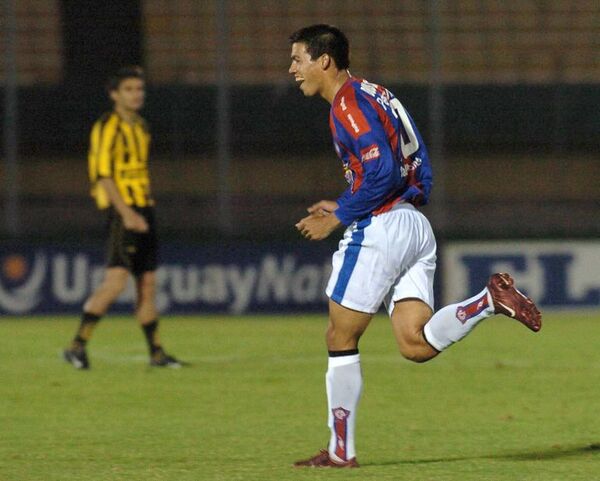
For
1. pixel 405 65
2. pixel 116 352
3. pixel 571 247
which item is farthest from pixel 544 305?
pixel 116 352

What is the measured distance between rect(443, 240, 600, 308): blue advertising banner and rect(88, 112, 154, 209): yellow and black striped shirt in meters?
4.96

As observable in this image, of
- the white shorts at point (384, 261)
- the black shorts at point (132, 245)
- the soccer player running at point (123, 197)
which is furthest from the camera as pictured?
the black shorts at point (132, 245)

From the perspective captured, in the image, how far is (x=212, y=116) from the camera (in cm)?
1553

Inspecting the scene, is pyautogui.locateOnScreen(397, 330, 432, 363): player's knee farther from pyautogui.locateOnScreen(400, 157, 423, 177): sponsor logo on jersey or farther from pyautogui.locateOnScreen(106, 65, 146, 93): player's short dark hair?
pyautogui.locateOnScreen(106, 65, 146, 93): player's short dark hair

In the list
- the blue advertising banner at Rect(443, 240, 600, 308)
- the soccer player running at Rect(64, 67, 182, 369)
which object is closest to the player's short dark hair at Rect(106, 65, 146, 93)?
the soccer player running at Rect(64, 67, 182, 369)

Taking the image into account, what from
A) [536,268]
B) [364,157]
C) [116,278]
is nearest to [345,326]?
[364,157]

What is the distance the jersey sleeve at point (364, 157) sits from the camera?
18.8 feet

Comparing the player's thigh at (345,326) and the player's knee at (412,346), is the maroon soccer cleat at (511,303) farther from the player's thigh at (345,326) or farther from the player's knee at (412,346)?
the player's thigh at (345,326)

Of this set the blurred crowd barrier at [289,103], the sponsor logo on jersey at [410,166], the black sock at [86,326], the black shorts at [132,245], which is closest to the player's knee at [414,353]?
the sponsor logo on jersey at [410,166]

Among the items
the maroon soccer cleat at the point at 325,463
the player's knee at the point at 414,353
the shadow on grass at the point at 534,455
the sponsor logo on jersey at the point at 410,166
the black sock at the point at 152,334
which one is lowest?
the black sock at the point at 152,334

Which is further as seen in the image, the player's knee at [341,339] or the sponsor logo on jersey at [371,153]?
the player's knee at [341,339]

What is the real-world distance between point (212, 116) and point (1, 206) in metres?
2.41

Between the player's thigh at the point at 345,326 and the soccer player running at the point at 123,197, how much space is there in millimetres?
3872

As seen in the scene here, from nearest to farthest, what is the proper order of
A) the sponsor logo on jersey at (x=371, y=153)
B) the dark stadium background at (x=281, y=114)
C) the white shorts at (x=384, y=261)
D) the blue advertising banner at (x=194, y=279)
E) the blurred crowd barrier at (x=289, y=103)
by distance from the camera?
the sponsor logo on jersey at (x=371, y=153) < the white shorts at (x=384, y=261) < the blue advertising banner at (x=194, y=279) < the dark stadium background at (x=281, y=114) < the blurred crowd barrier at (x=289, y=103)
